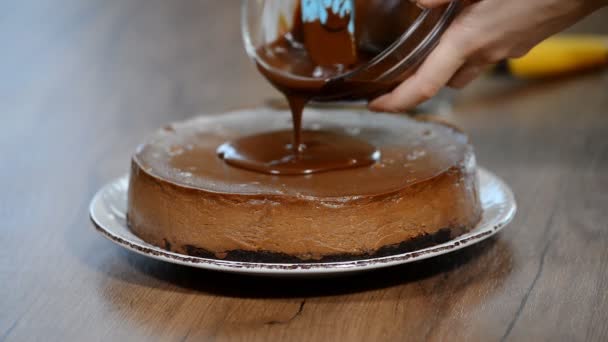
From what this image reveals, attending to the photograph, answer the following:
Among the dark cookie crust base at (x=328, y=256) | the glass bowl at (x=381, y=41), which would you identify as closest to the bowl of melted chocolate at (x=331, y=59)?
the glass bowl at (x=381, y=41)

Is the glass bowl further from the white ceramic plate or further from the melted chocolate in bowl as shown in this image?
the white ceramic plate

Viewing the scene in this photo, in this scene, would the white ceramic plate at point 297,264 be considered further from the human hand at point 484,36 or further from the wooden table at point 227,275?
the human hand at point 484,36

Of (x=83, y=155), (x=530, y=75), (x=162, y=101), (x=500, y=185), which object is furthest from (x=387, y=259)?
(x=530, y=75)

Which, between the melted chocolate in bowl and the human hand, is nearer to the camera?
the human hand

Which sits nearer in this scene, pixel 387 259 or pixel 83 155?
pixel 387 259

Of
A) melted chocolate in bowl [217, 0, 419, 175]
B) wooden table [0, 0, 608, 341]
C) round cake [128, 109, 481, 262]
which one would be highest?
melted chocolate in bowl [217, 0, 419, 175]

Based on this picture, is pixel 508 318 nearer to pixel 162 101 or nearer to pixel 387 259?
pixel 387 259

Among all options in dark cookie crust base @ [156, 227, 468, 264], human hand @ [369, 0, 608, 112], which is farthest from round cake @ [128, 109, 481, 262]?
human hand @ [369, 0, 608, 112]
